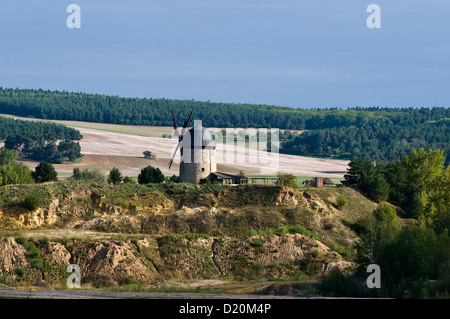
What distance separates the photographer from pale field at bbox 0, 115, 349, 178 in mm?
159375

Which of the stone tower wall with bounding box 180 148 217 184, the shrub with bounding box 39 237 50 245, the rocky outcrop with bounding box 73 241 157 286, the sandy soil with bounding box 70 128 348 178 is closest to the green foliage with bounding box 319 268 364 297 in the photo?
the rocky outcrop with bounding box 73 241 157 286

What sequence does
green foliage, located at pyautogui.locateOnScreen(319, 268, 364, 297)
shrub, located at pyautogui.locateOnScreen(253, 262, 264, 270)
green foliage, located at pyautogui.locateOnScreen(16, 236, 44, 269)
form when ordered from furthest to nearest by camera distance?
shrub, located at pyautogui.locateOnScreen(253, 262, 264, 270) → green foliage, located at pyautogui.locateOnScreen(16, 236, 44, 269) → green foliage, located at pyautogui.locateOnScreen(319, 268, 364, 297)

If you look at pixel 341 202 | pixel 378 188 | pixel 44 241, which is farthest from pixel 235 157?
pixel 44 241

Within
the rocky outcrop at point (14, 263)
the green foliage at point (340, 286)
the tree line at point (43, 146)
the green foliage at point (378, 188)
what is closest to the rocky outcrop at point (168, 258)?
the rocky outcrop at point (14, 263)

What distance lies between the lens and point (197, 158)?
9319cm

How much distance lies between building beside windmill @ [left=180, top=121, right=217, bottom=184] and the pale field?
54.9 metres

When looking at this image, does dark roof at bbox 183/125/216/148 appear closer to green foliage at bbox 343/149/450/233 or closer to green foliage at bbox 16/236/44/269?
green foliage at bbox 343/149/450/233

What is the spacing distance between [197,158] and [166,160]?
→ 7913 cm

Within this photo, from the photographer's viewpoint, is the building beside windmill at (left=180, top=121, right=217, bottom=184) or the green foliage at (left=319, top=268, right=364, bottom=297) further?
the building beside windmill at (left=180, top=121, right=217, bottom=184)

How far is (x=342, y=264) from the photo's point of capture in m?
67.2

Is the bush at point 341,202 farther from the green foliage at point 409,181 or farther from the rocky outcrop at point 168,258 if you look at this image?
the rocky outcrop at point 168,258
